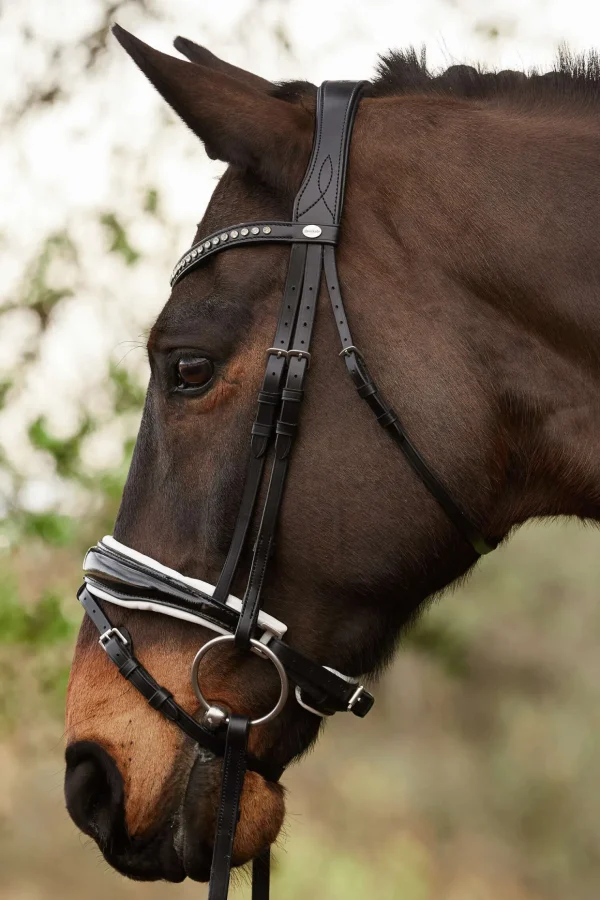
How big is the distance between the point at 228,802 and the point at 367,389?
44.8 inches

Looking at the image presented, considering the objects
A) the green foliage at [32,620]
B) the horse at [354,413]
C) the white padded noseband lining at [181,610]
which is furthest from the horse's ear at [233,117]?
the green foliage at [32,620]

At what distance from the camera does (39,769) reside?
28.3ft

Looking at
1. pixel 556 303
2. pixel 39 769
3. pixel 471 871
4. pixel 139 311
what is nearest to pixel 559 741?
pixel 471 871

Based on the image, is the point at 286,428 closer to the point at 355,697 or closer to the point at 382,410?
the point at 382,410

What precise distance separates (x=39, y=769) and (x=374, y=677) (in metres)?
6.96

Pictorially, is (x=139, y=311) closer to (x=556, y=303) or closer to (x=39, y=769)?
(x=39, y=769)

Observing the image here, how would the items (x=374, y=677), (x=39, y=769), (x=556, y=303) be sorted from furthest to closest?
(x=39, y=769)
(x=374, y=677)
(x=556, y=303)

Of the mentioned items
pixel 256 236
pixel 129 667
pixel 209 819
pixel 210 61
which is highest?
pixel 210 61

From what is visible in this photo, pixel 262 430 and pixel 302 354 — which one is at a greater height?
pixel 302 354

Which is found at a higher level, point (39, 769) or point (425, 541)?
point (425, 541)

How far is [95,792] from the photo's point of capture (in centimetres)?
248

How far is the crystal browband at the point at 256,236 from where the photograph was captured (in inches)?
95.6

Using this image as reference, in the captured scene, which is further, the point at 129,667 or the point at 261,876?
the point at 261,876

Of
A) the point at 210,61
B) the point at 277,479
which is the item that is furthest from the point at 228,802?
the point at 210,61
